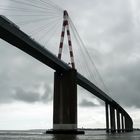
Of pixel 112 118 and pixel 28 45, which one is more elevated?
pixel 28 45

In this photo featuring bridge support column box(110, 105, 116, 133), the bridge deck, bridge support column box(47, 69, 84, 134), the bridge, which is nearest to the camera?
the bridge deck

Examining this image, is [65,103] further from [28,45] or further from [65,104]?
[28,45]

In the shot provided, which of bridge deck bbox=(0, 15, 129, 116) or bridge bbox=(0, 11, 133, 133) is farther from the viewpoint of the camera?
bridge bbox=(0, 11, 133, 133)

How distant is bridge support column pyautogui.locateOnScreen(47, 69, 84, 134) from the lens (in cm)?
7556

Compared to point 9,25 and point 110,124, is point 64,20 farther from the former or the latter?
point 110,124

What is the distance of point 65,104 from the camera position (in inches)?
3002

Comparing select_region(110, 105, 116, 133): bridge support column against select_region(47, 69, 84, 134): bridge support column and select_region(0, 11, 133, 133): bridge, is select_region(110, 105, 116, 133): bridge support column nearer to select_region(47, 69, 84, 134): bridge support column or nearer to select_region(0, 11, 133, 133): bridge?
select_region(0, 11, 133, 133): bridge

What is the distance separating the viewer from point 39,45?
64.2m

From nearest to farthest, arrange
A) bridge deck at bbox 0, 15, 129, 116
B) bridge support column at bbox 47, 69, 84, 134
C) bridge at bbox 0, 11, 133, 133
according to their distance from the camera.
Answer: bridge deck at bbox 0, 15, 129, 116
bridge at bbox 0, 11, 133, 133
bridge support column at bbox 47, 69, 84, 134

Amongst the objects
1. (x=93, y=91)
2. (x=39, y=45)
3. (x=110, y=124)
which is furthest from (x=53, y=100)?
(x=110, y=124)

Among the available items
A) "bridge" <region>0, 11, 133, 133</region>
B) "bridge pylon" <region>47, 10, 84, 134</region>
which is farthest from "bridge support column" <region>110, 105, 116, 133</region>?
"bridge pylon" <region>47, 10, 84, 134</region>

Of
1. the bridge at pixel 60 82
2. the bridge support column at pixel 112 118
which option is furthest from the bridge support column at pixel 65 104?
the bridge support column at pixel 112 118

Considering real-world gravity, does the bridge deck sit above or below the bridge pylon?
above

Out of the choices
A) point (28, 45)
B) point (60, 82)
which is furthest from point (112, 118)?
point (28, 45)
